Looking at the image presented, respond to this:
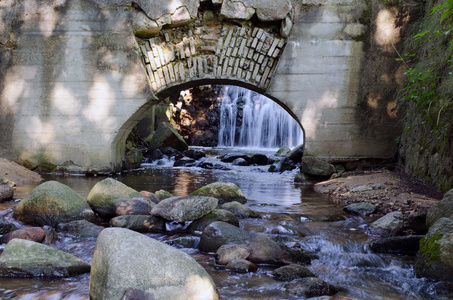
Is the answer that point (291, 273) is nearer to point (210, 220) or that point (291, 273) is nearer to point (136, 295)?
point (136, 295)

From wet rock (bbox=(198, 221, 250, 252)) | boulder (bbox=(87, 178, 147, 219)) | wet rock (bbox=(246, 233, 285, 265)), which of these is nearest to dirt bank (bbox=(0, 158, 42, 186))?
boulder (bbox=(87, 178, 147, 219))

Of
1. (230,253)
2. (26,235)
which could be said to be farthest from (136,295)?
(26,235)

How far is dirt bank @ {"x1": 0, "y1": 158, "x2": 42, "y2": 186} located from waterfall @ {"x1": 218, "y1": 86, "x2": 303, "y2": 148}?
11172mm

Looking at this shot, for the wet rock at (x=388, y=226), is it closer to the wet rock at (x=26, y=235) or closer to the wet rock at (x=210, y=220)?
the wet rock at (x=210, y=220)

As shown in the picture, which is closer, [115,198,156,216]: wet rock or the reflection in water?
the reflection in water

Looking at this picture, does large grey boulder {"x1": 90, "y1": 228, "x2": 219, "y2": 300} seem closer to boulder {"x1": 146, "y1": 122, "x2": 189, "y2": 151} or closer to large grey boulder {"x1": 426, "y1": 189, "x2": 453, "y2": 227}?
large grey boulder {"x1": 426, "y1": 189, "x2": 453, "y2": 227}

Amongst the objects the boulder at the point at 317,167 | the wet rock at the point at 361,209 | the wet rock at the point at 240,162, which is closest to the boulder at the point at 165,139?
the wet rock at the point at 240,162

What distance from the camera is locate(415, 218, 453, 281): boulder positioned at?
112 inches

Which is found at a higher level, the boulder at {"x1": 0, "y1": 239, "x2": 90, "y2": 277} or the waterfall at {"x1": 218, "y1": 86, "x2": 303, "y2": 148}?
the waterfall at {"x1": 218, "y1": 86, "x2": 303, "y2": 148}

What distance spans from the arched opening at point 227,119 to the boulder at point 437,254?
41.0ft

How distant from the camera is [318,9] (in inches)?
299

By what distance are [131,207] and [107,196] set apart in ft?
1.29

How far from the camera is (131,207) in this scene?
4.45 m

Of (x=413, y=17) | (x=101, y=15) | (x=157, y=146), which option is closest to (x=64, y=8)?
(x=101, y=15)
